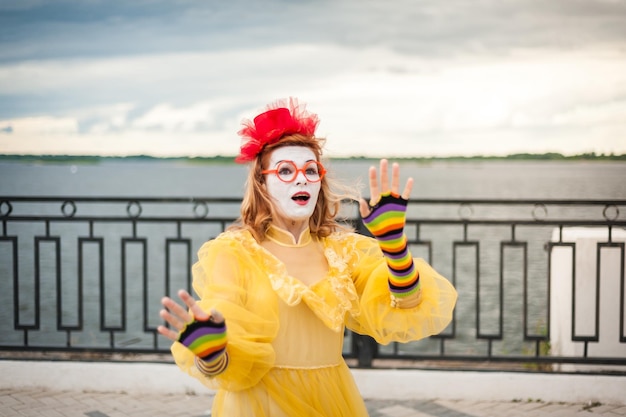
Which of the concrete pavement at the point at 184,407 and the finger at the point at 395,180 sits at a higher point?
the finger at the point at 395,180

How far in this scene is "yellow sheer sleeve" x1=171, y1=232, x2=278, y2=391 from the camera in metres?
2.47

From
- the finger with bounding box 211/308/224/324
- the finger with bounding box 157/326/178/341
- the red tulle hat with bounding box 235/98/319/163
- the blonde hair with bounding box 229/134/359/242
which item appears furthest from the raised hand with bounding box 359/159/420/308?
the finger with bounding box 157/326/178/341

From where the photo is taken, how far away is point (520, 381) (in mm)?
5098

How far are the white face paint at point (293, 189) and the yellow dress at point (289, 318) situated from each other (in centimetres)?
12

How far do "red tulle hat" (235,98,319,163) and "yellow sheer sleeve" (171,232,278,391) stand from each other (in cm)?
34

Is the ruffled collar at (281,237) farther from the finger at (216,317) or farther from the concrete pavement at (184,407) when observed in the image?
the concrete pavement at (184,407)

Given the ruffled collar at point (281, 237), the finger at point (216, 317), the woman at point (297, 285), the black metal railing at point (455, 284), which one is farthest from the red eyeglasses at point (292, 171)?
the black metal railing at point (455, 284)

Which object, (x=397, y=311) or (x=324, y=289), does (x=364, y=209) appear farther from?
(x=397, y=311)

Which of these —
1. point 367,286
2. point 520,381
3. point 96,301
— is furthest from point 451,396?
point 96,301

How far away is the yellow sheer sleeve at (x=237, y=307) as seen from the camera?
8.11 feet

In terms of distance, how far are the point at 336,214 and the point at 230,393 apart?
0.87m

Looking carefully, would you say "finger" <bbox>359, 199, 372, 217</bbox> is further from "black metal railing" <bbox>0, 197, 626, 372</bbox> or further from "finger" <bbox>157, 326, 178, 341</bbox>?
"black metal railing" <bbox>0, 197, 626, 372</bbox>

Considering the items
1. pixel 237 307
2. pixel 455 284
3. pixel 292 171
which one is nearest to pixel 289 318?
pixel 237 307

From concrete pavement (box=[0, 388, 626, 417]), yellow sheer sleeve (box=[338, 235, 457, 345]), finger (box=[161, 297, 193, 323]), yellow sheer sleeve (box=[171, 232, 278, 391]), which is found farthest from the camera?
concrete pavement (box=[0, 388, 626, 417])
